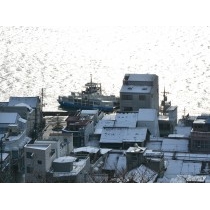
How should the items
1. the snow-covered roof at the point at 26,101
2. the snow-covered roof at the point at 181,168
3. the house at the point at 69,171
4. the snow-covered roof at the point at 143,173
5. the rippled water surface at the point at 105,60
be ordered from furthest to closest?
the rippled water surface at the point at 105,60
the snow-covered roof at the point at 26,101
the snow-covered roof at the point at 181,168
the snow-covered roof at the point at 143,173
the house at the point at 69,171

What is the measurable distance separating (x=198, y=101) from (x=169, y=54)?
4.28 metres

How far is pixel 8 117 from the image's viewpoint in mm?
6441

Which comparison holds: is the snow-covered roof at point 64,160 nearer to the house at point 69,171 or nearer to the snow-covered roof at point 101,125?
the house at point 69,171

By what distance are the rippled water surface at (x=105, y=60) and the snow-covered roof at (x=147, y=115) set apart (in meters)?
2.12

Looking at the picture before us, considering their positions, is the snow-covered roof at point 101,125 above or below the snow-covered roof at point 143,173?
above

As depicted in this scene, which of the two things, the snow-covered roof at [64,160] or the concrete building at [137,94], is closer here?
the snow-covered roof at [64,160]

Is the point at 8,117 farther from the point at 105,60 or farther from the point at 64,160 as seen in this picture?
the point at 105,60

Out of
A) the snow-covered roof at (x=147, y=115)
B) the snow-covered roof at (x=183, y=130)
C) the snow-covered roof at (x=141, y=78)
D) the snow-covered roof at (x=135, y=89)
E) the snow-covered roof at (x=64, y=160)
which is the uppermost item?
the snow-covered roof at (x=141, y=78)

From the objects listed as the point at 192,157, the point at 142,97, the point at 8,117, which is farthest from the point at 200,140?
the point at 8,117

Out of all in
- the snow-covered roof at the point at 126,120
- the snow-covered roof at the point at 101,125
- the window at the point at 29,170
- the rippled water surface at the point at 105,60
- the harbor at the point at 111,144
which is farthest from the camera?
the rippled water surface at the point at 105,60

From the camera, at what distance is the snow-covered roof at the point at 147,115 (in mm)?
6816

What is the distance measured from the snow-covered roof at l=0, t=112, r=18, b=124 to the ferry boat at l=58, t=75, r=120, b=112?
3401 millimetres

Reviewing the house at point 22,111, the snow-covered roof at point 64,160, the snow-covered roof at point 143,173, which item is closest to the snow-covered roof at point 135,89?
the house at point 22,111

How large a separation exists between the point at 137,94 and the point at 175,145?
159cm
